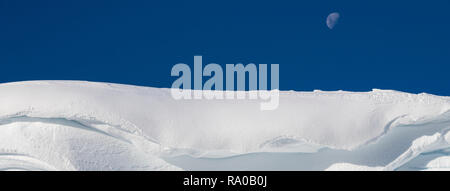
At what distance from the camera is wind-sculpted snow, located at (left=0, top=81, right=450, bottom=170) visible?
448cm

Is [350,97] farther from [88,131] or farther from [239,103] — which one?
[88,131]

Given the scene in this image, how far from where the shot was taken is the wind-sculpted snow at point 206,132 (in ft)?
14.7

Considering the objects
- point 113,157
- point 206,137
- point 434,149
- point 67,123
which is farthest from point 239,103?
point 434,149

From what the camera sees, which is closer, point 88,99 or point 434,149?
point 88,99

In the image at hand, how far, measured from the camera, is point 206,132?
470 cm

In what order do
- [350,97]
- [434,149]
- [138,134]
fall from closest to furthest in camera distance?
[138,134]
[434,149]
[350,97]

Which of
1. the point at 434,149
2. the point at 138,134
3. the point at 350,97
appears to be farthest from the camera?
the point at 350,97

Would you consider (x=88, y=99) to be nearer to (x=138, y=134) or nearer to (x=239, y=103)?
(x=138, y=134)

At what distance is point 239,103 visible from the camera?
205 inches

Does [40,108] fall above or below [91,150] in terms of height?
above
